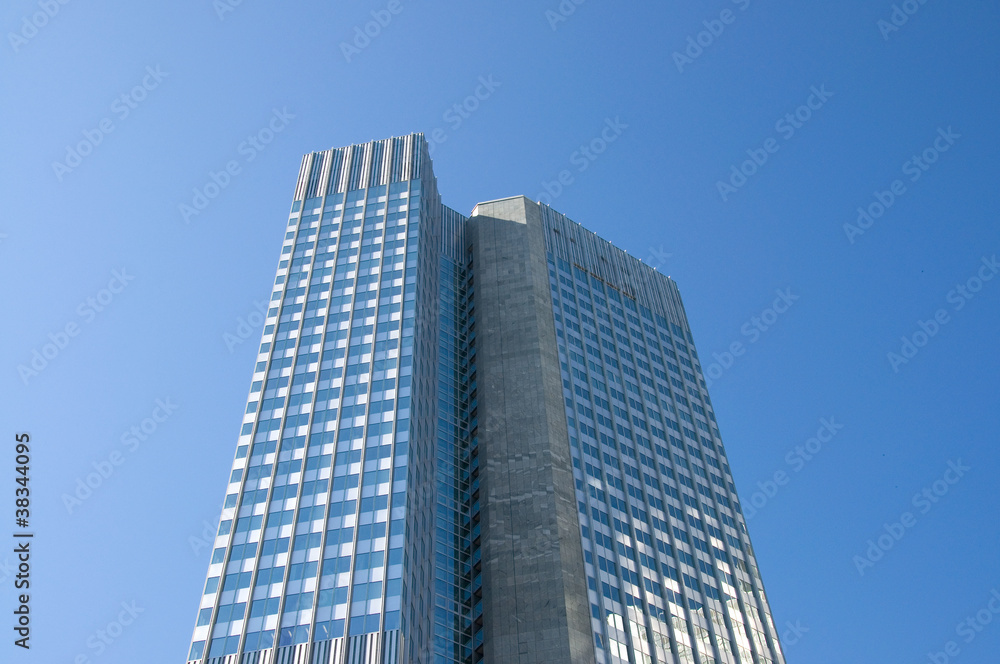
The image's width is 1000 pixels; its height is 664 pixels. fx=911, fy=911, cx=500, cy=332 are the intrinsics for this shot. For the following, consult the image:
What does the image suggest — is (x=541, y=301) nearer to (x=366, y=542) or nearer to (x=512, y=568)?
(x=512, y=568)

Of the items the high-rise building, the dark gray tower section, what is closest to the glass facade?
the high-rise building

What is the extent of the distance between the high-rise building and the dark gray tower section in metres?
0.26

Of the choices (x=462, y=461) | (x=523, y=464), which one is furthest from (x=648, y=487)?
(x=462, y=461)

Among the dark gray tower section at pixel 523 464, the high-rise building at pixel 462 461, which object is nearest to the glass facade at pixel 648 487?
the high-rise building at pixel 462 461

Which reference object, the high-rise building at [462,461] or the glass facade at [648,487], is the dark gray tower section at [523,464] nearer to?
the high-rise building at [462,461]

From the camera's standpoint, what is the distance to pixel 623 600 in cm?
8669

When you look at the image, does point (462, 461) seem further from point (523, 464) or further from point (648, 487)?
point (648, 487)

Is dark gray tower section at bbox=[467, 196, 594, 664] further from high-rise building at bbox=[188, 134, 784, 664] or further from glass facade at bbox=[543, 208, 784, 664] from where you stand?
glass facade at bbox=[543, 208, 784, 664]

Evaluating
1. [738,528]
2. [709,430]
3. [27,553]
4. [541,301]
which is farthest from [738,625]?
[27,553]

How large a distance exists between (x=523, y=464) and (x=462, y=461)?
22.9 ft

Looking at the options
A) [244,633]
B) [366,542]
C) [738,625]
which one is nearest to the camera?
[244,633]

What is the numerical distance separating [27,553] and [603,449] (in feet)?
200

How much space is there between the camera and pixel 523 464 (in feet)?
308

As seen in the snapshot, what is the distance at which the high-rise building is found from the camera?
2805 inches
